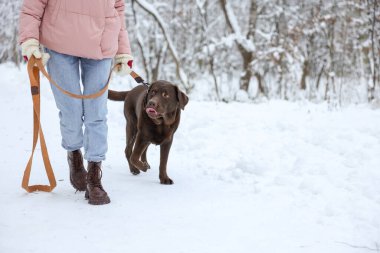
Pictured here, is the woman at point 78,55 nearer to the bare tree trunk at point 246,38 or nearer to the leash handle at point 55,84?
the leash handle at point 55,84

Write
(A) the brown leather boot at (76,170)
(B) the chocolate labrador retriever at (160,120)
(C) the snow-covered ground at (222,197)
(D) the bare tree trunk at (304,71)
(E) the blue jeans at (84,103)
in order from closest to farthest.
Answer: (C) the snow-covered ground at (222,197) < (E) the blue jeans at (84,103) < (A) the brown leather boot at (76,170) < (B) the chocolate labrador retriever at (160,120) < (D) the bare tree trunk at (304,71)

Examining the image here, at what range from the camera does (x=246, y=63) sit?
40.7 ft

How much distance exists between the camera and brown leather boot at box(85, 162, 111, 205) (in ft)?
9.75

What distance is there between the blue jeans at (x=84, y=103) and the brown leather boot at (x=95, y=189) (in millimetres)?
70

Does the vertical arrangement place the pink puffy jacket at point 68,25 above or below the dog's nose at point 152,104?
above

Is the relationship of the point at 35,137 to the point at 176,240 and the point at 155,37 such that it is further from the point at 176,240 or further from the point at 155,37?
the point at 155,37

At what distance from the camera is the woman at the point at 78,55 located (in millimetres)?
2824

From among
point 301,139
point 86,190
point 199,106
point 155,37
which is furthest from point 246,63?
point 86,190

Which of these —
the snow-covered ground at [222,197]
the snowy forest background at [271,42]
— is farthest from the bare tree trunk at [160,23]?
the snow-covered ground at [222,197]

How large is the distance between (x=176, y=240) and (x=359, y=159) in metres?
2.77

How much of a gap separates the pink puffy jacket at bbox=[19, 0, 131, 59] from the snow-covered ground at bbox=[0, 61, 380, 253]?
3.76 feet

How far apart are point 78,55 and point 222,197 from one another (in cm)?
161

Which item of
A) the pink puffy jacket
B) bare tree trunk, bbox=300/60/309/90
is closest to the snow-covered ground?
the pink puffy jacket

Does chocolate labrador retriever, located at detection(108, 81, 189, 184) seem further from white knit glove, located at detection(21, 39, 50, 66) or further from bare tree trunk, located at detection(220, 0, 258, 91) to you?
bare tree trunk, located at detection(220, 0, 258, 91)
